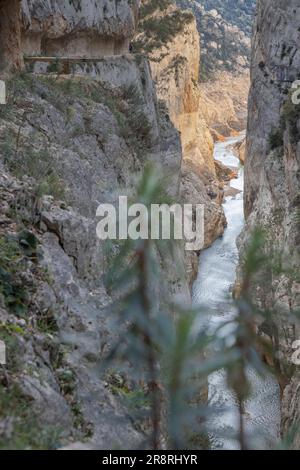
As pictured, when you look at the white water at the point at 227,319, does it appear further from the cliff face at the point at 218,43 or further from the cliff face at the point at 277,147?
→ the cliff face at the point at 218,43

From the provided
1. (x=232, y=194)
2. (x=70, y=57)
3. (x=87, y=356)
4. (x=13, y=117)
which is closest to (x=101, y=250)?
(x=87, y=356)

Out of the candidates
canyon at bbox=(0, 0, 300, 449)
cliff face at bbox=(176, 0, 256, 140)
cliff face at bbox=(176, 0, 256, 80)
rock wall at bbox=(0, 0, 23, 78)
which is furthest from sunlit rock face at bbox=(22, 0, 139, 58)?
cliff face at bbox=(176, 0, 256, 80)

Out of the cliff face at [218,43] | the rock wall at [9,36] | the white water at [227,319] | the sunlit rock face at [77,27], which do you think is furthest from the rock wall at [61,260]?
the cliff face at [218,43]

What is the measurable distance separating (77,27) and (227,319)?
48.0 feet

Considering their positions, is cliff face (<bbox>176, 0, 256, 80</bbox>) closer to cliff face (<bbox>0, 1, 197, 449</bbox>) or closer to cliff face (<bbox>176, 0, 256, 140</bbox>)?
cliff face (<bbox>176, 0, 256, 140</bbox>)

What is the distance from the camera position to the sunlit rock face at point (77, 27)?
15.2 m

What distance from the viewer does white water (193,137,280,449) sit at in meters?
3.91

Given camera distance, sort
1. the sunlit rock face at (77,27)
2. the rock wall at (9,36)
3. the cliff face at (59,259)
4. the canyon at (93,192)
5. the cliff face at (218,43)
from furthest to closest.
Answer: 1. the cliff face at (218,43)
2. the sunlit rock face at (77,27)
3. the rock wall at (9,36)
4. the canyon at (93,192)
5. the cliff face at (59,259)

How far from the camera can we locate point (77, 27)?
55.5 ft

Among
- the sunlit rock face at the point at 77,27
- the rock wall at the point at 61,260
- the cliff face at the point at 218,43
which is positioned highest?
the cliff face at the point at 218,43

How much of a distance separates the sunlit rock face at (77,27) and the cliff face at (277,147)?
263 inches

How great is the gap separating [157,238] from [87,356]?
2578 mm

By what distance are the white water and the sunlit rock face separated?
8473 mm

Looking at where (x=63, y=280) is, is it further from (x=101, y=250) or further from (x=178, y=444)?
(x=178, y=444)
